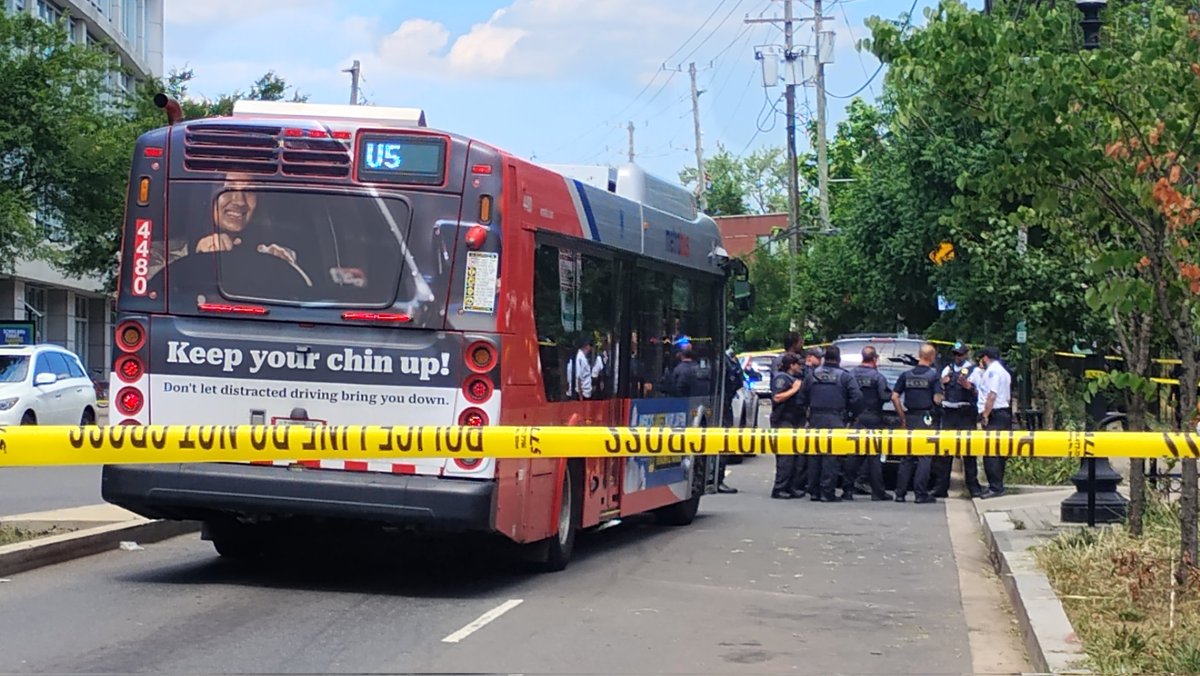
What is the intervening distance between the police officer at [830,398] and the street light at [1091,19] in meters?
7.70

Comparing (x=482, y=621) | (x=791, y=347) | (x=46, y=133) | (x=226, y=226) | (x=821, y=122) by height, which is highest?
(x=821, y=122)

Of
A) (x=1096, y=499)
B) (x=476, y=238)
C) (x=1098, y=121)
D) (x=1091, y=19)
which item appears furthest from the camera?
(x=1096, y=499)

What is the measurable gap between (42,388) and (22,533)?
1269 centimetres

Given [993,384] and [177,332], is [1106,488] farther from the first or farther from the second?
[177,332]

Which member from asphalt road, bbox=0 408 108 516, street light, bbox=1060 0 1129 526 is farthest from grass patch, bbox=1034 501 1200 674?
asphalt road, bbox=0 408 108 516

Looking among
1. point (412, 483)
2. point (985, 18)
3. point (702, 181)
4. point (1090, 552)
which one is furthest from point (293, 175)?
point (702, 181)

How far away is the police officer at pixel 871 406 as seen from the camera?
768 inches

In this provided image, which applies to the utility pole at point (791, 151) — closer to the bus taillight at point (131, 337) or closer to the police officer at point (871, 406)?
the police officer at point (871, 406)

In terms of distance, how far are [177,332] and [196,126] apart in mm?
1373

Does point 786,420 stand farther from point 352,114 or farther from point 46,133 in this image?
point 46,133

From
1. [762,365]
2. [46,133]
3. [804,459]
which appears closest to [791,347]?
[804,459]

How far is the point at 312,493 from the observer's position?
400 inches

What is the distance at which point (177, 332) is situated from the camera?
10.5m

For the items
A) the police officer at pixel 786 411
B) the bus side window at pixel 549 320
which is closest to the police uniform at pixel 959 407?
the police officer at pixel 786 411
